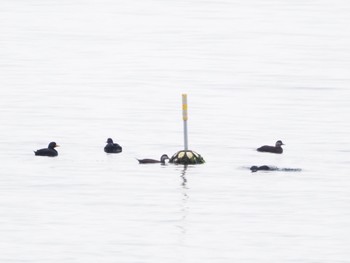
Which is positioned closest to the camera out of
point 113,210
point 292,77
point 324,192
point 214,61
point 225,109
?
point 113,210

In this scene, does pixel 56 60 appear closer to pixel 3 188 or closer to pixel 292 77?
pixel 292 77

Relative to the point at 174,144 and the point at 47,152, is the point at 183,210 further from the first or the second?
the point at 174,144

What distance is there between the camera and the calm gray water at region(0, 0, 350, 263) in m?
35.9

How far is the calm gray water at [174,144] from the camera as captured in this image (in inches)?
1415

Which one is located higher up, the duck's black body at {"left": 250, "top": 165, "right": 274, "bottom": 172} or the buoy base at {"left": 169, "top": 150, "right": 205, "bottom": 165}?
the buoy base at {"left": 169, "top": 150, "right": 205, "bottom": 165}

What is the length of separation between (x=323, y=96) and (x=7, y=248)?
38723mm

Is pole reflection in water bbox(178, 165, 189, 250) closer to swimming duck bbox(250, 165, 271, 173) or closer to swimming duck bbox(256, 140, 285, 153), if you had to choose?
swimming duck bbox(250, 165, 271, 173)

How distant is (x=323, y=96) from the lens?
72000 millimetres

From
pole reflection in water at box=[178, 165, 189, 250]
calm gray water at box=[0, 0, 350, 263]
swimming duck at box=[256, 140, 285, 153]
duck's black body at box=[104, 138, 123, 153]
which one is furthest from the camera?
swimming duck at box=[256, 140, 285, 153]

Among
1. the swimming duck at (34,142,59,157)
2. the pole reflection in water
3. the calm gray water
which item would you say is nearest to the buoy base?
the calm gray water

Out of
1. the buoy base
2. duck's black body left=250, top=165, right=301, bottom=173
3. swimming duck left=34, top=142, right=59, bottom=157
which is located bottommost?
duck's black body left=250, top=165, right=301, bottom=173

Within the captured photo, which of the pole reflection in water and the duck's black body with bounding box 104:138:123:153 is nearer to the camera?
the pole reflection in water

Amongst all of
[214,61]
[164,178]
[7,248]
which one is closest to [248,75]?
[214,61]

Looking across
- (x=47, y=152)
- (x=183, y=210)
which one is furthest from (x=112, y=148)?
(x=183, y=210)
